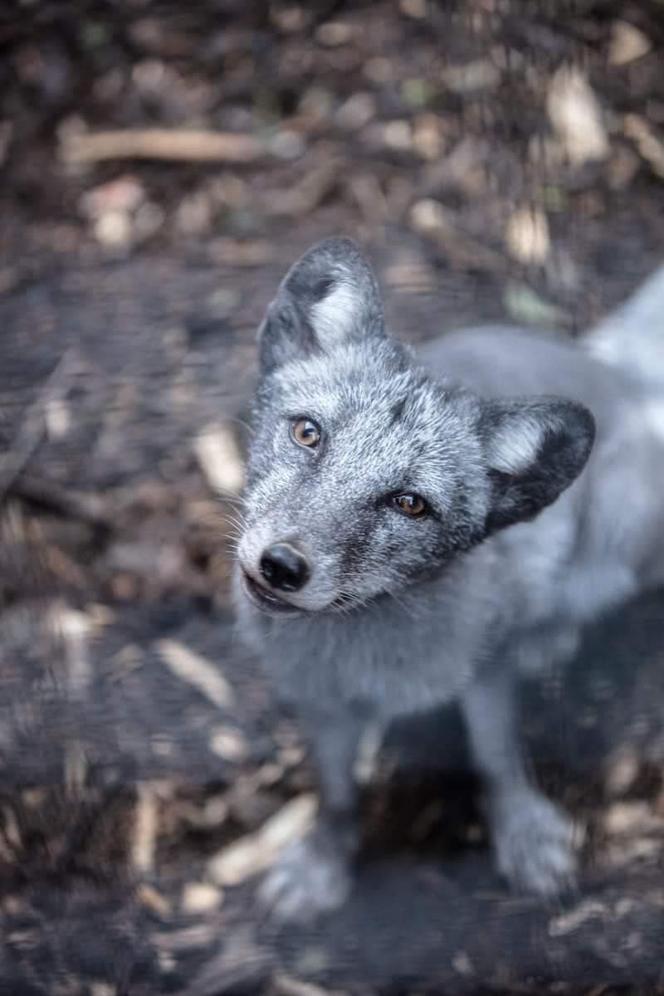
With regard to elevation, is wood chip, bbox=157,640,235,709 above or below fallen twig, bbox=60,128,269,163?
below

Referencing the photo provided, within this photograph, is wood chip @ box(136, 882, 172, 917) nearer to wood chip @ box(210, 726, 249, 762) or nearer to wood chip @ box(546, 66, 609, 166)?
wood chip @ box(210, 726, 249, 762)

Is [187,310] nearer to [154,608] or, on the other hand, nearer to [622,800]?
[154,608]

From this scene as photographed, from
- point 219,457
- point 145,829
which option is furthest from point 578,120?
point 145,829

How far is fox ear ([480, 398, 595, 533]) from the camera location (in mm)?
2123

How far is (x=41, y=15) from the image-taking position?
3.98 meters

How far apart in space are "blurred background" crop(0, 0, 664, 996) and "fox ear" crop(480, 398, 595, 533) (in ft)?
2.71

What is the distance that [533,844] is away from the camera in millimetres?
2754

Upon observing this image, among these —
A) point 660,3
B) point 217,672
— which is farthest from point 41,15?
point 217,672

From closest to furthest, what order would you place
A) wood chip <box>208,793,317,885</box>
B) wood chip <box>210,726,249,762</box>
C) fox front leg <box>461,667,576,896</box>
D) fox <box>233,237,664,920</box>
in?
fox <box>233,237,664,920</box>, fox front leg <box>461,667,576,896</box>, wood chip <box>208,793,317,885</box>, wood chip <box>210,726,249,762</box>

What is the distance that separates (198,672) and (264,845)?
1.60ft

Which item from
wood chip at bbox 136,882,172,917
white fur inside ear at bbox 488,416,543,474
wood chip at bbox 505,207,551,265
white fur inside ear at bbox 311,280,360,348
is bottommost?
wood chip at bbox 136,882,172,917

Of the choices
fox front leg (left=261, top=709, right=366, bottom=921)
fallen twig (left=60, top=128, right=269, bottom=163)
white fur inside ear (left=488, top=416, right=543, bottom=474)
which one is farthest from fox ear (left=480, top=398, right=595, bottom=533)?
fallen twig (left=60, top=128, right=269, bottom=163)

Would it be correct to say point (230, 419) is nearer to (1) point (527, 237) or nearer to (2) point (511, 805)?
(1) point (527, 237)

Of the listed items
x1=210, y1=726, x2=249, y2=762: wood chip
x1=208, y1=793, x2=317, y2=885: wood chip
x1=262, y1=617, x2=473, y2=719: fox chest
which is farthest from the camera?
x1=210, y1=726, x2=249, y2=762: wood chip
